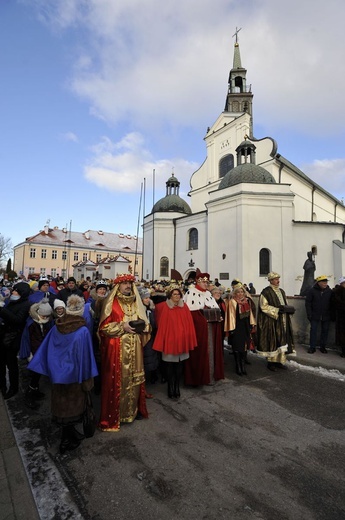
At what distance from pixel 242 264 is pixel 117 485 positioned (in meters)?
18.7

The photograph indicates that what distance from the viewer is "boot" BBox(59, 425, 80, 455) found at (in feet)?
9.91

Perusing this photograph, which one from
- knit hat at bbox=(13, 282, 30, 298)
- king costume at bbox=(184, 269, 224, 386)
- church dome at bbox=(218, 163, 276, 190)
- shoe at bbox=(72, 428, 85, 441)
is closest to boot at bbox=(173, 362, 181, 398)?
king costume at bbox=(184, 269, 224, 386)

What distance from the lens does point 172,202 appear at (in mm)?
29859

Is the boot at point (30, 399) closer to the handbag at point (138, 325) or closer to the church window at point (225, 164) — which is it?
the handbag at point (138, 325)

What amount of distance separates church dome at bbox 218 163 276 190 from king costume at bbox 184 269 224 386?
57.7 feet

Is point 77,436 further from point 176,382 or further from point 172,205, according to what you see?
point 172,205

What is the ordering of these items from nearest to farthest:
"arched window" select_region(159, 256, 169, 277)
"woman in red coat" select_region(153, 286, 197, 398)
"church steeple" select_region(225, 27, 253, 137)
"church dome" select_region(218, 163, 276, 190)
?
"woman in red coat" select_region(153, 286, 197, 398) → "church dome" select_region(218, 163, 276, 190) → "arched window" select_region(159, 256, 169, 277) → "church steeple" select_region(225, 27, 253, 137)

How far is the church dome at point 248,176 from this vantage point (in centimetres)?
2144

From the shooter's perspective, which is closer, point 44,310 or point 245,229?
point 44,310

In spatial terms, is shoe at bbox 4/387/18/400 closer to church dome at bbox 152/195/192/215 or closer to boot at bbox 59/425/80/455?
A: boot at bbox 59/425/80/455

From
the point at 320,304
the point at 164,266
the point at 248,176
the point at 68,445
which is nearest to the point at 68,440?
the point at 68,445

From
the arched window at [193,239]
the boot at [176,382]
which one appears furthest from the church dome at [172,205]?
the boot at [176,382]

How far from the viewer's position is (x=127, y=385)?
11.9 ft

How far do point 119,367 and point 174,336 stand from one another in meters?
1.10
